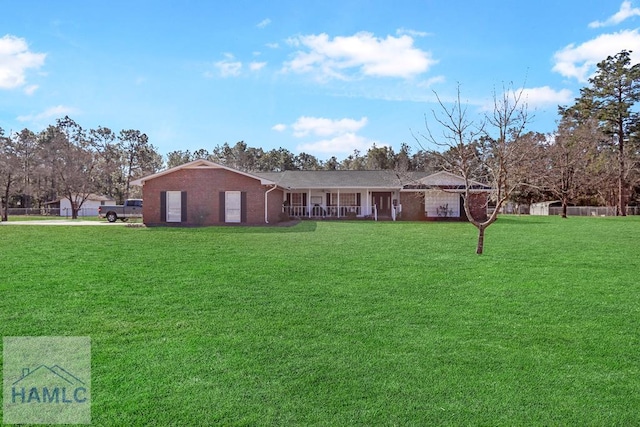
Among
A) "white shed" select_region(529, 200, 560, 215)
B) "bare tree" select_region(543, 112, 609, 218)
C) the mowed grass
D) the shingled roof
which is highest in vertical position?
"bare tree" select_region(543, 112, 609, 218)

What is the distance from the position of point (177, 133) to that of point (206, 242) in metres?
13.0

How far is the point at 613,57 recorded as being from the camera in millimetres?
41656

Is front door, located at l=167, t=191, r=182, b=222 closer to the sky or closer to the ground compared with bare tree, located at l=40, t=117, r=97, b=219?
closer to the ground

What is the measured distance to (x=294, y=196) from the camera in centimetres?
3150

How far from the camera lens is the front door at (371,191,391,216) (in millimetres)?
30891

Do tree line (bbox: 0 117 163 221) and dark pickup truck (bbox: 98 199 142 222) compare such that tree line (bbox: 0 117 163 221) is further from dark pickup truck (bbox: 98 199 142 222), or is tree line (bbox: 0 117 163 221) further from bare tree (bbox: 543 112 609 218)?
bare tree (bbox: 543 112 609 218)

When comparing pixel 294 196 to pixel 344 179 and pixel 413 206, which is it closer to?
pixel 344 179

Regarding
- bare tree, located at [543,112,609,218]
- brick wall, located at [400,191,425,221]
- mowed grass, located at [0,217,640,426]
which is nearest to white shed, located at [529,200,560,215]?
bare tree, located at [543,112,609,218]

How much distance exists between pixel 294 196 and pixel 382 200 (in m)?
6.39

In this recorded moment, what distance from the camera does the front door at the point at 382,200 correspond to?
101 feet

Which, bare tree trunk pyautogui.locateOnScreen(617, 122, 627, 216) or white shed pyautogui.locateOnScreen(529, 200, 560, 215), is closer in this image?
bare tree trunk pyautogui.locateOnScreen(617, 122, 627, 216)

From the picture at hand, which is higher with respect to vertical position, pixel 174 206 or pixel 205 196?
pixel 205 196

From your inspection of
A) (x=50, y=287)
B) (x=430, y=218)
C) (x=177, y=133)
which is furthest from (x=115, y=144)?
(x=50, y=287)

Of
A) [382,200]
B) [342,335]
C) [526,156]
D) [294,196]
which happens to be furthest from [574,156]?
[342,335]
